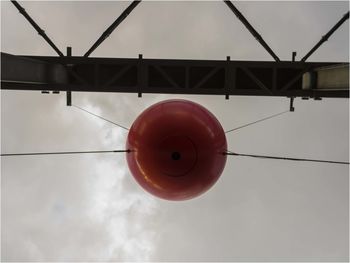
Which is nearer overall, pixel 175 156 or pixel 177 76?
pixel 175 156

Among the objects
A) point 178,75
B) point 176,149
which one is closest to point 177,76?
point 178,75

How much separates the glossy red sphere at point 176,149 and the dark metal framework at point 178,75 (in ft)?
3.45

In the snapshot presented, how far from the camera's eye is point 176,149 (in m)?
6.25

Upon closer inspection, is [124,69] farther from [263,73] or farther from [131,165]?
[263,73]

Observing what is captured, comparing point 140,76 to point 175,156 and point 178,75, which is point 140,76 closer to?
point 178,75

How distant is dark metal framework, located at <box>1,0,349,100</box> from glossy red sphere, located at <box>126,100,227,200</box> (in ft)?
3.45

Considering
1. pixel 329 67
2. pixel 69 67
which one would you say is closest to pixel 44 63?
pixel 69 67

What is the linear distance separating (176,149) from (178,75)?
6.82 ft

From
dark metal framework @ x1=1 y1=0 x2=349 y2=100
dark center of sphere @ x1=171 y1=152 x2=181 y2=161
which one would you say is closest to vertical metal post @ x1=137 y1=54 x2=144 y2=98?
dark metal framework @ x1=1 y1=0 x2=349 y2=100

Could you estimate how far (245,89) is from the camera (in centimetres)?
777

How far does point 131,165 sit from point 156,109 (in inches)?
43.4

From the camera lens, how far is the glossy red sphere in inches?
248

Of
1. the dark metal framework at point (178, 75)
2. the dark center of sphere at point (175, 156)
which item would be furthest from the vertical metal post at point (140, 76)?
the dark center of sphere at point (175, 156)

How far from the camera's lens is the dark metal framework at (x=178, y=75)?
24.5 feet
